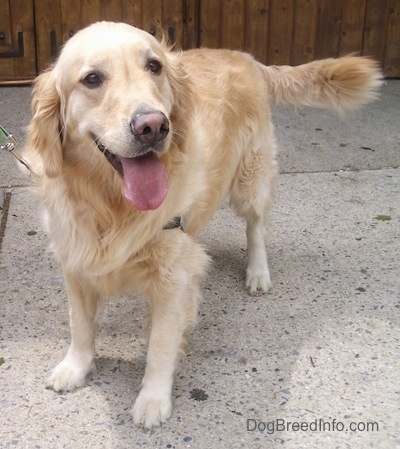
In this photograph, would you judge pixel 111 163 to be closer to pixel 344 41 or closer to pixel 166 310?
pixel 166 310

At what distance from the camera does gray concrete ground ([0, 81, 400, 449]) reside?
2.69 metres

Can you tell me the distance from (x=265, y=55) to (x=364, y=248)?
3749 millimetres

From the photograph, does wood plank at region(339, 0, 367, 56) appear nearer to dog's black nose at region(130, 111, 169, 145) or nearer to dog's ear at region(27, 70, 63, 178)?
dog's ear at region(27, 70, 63, 178)

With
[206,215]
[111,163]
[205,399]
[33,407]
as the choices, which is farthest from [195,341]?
[111,163]

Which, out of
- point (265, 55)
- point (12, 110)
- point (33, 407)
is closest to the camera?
point (33, 407)

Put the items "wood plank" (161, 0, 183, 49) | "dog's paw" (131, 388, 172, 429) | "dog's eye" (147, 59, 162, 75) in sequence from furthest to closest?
"wood plank" (161, 0, 183, 49) → "dog's paw" (131, 388, 172, 429) → "dog's eye" (147, 59, 162, 75)

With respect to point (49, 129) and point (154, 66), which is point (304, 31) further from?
point (49, 129)

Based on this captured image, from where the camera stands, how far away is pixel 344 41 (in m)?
7.32

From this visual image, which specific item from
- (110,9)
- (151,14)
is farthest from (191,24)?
(110,9)

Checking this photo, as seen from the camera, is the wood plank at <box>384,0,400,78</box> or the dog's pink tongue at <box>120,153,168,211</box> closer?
the dog's pink tongue at <box>120,153,168,211</box>

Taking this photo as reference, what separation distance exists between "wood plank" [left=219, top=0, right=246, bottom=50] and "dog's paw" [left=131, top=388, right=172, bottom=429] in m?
5.15

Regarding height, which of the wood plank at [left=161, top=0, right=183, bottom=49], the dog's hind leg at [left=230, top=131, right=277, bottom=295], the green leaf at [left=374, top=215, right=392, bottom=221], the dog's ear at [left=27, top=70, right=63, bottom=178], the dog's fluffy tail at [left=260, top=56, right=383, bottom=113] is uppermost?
the dog's ear at [left=27, top=70, right=63, bottom=178]

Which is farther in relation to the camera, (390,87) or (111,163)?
(390,87)

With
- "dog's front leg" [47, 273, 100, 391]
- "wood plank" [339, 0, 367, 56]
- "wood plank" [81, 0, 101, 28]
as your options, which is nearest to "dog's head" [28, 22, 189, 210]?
"dog's front leg" [47, 273, 100, 391]
